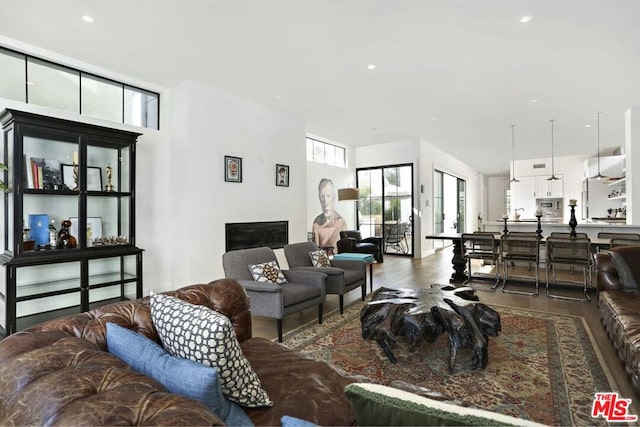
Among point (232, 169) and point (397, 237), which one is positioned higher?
point (232, 169)

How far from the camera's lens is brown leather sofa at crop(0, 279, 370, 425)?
27.4 inches

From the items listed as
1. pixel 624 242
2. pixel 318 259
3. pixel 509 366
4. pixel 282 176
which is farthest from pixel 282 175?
pixel 624 242

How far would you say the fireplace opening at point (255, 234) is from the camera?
515 cm

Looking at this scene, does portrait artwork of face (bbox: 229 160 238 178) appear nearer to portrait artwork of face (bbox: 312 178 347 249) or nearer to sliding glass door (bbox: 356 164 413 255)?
portrait artwork of face (bbox: 312 178 347 249)

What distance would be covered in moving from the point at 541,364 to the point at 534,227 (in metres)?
4.31

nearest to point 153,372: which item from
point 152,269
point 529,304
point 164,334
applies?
point 164,334

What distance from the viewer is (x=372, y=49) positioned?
3738 mm

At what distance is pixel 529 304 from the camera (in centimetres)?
424

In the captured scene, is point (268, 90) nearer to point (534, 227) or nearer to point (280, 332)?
point (280, 332)

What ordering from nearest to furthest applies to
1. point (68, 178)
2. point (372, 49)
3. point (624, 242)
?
point (68, 178), point (372, 49), point (624, 242)

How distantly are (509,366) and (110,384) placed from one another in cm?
270

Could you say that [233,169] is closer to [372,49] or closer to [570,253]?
[372,49]

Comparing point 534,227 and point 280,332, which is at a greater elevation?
point 534,227

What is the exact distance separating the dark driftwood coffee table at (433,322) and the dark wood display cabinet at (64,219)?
3.02 meters
